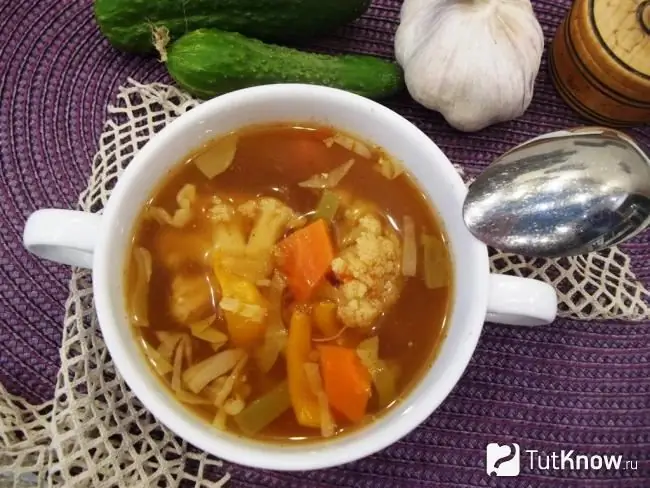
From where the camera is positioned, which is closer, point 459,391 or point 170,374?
point 170,374

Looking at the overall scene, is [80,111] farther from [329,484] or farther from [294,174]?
[329,484]

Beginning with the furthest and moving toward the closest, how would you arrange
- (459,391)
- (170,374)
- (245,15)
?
(245,15)
(459,391)
(170,374)

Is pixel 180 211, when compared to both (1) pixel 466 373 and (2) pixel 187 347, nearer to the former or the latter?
(2) pixel 187 347

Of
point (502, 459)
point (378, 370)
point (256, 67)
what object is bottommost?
point (502, 459)

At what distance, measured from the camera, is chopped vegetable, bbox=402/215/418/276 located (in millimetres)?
929

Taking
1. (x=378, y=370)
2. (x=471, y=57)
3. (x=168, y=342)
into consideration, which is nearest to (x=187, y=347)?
(x=168, y=342)

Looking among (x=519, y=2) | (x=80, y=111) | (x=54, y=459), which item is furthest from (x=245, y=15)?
(x=54, y=459)

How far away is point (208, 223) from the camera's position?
0.92 m

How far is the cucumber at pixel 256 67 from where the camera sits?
3.40 ft

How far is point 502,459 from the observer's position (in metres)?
0.98

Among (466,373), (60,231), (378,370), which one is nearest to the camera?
(60,231)

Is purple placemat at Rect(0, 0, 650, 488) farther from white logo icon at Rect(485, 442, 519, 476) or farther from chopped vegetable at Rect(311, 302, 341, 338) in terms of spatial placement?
chopped vegetable at Rect(311, 302, 341, 338)

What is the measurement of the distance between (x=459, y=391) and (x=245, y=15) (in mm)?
626

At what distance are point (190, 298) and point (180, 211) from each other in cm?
11
